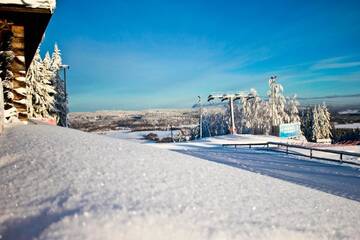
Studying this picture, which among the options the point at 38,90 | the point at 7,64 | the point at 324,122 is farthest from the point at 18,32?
the point at 324,122

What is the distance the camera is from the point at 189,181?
2738 mm

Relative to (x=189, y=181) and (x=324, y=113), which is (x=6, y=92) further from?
(x=324, y=113)

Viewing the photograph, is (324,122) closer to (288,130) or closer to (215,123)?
(215,123)

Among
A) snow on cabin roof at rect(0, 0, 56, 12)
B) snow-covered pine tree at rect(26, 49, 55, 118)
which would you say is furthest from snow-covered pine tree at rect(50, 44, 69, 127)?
snow on cabin roof at rect(0, 0, 56, 12)

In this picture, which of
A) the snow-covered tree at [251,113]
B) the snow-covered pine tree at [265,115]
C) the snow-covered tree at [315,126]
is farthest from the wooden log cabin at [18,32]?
the snow-covered tree at [315,126]

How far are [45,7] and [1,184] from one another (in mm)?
5594

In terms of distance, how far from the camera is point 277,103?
7181 centimetres

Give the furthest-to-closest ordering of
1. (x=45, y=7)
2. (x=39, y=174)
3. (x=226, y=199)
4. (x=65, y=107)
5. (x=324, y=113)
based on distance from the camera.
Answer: (x=324, y=113), (x=65, y=107), (x=45, y=7), (x=39, y=174), (x=226, y=199)

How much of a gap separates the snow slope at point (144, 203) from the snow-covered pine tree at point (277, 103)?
64.7 m

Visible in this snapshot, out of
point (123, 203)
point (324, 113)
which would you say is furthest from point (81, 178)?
point (324, 113)

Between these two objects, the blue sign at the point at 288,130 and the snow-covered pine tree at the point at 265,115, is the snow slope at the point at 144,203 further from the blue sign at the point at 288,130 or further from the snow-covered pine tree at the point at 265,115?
the snow-covered pine tree at the point at 265,115

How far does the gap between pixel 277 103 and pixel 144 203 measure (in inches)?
2865

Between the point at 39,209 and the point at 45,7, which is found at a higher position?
the point at 45,7

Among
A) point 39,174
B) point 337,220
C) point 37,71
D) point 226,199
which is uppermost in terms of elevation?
point 37,71
